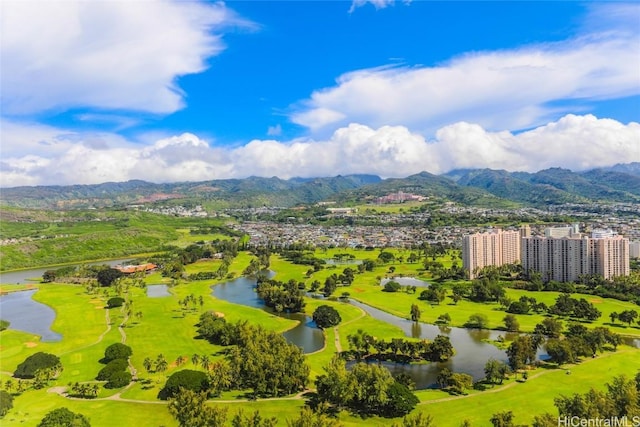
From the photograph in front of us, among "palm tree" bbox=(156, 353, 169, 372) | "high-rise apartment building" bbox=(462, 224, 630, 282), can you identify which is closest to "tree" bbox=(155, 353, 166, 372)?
"palm tree" bbox=(156, 353, 169, 372)

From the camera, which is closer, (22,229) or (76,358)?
(76,358)

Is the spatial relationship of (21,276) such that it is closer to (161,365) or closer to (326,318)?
(161,365)

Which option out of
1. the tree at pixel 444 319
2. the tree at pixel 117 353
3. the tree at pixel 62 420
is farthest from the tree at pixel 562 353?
the tree at pixel 117 353

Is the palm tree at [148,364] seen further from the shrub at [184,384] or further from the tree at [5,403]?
the tree at [5,403]

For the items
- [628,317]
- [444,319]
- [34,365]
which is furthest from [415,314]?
[34,365]

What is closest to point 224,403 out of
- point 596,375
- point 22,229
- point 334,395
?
point 334,395

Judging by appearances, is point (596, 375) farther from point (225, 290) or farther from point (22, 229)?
point (22, 229)
